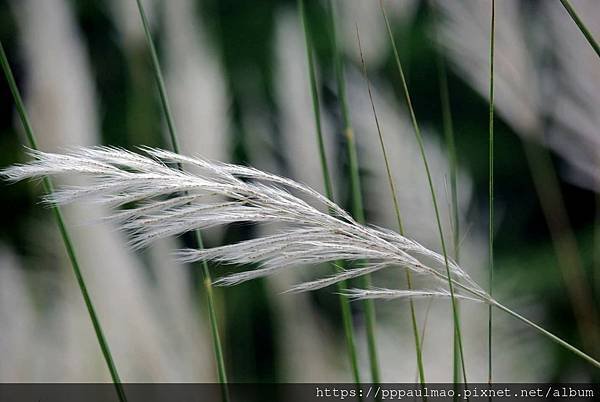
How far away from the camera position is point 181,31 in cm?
52

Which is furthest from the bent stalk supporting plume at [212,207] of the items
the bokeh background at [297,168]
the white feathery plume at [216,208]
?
the bokeh background at [297,168]

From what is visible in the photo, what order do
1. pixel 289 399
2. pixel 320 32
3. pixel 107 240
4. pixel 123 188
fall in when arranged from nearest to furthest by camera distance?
pixel 123 188, pixel 107 240, pixel 289 399, pixel 320 32

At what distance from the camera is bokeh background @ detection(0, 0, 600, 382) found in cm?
44

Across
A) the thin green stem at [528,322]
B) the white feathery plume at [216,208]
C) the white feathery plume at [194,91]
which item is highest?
the white feathery plume at [194,91]

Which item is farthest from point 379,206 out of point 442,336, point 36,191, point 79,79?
point 36,191

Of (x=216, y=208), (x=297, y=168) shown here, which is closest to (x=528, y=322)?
(x=216, y=208)

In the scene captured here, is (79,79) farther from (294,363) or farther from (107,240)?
(294,363)

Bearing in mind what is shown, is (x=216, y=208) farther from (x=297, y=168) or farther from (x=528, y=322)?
(x=297, y=168)

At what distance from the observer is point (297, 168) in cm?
48

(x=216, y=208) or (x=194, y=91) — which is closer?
(x=216, y=208)

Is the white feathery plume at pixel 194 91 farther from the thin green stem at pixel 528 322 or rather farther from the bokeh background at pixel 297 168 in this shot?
the thin green stem at pixel 528 322

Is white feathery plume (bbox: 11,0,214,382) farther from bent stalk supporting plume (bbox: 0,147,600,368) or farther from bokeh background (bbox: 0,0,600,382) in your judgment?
bent stalk supporting plume (bbox: 0,147,600,368)

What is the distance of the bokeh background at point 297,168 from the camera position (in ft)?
1.45

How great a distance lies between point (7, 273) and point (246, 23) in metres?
0.36
